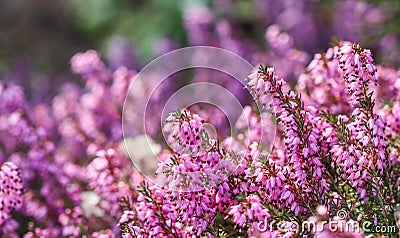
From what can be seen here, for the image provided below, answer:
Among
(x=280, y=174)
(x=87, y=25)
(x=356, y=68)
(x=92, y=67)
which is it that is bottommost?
(x=280, y=174)

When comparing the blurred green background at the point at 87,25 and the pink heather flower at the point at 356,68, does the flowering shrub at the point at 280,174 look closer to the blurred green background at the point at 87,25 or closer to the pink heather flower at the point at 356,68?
the pink heather flower at the point at 356,68

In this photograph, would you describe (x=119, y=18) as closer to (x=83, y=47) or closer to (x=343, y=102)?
(x=83, y=47)

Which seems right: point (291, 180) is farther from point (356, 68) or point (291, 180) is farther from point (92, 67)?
point (92, 67)

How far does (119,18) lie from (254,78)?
6679 mm

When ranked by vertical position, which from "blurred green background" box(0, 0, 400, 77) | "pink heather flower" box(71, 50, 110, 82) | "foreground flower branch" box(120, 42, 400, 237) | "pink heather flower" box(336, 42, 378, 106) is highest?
"blurred green background" box(0, 0, 400, 77)

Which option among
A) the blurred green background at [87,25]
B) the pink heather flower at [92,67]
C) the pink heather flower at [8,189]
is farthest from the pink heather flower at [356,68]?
the blurred green background at [87,25]

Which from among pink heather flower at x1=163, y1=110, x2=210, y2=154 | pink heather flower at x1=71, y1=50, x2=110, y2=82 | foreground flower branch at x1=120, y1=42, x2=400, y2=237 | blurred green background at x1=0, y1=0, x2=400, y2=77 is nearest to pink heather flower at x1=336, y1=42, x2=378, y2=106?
foreground flower branch at x1=120, y1=42, x2=400, y2=237

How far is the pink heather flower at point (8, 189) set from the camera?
3395 millimetres

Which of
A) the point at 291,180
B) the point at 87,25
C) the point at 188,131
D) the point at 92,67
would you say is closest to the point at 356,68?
the point at 291,180

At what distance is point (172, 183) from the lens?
9.30 ft

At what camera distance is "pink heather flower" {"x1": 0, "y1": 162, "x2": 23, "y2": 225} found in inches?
134

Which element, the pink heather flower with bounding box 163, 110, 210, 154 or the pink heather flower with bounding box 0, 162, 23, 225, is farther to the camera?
the pink heather flower with bounding box 0, 162, 23, 225

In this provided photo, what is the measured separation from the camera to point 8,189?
3.45 metres

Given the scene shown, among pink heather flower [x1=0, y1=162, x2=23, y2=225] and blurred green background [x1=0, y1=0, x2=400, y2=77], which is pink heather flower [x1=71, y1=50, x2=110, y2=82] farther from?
pink heather flower [x1=0, y1=162, x2=23, y2=225]
